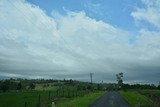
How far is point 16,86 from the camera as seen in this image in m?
150

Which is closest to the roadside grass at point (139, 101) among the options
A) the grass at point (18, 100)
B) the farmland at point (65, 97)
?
the farmland at point (65, 97)

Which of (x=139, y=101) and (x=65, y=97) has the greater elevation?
(x=65, y=97)

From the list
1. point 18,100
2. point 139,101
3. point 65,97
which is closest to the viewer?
point 139,101

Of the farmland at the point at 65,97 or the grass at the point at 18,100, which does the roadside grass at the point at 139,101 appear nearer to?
the farmland at the point at 65,97

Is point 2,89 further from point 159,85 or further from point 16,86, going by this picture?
point 159,85

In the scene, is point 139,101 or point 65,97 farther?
point 65,97

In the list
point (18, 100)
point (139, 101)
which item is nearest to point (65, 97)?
point (18, 100)

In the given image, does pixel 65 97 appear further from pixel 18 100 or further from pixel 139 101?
pixel 139 101

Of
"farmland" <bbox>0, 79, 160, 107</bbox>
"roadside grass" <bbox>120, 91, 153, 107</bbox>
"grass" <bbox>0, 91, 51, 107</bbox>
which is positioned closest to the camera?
"roadside grass" <bbox>120, 91, 153, 107</bbox>

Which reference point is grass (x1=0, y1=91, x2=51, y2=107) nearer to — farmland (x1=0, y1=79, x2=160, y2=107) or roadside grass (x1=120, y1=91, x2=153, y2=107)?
farmland (x1=0, y1=79, x2=160, y2=107)

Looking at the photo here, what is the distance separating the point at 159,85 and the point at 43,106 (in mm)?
141291

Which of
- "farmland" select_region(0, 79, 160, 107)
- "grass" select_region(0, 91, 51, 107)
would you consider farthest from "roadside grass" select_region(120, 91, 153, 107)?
"grass" select_region(0, 91, 51, 107)

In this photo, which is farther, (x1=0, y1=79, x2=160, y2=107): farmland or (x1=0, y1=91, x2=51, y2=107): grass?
(x1=0, y1=91, x2=51, y2=107): grass

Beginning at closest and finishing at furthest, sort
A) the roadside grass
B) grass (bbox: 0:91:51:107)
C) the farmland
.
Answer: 1. the roadside grass
2. the farmland
3. grass (bbox: 0:91:51:107)
